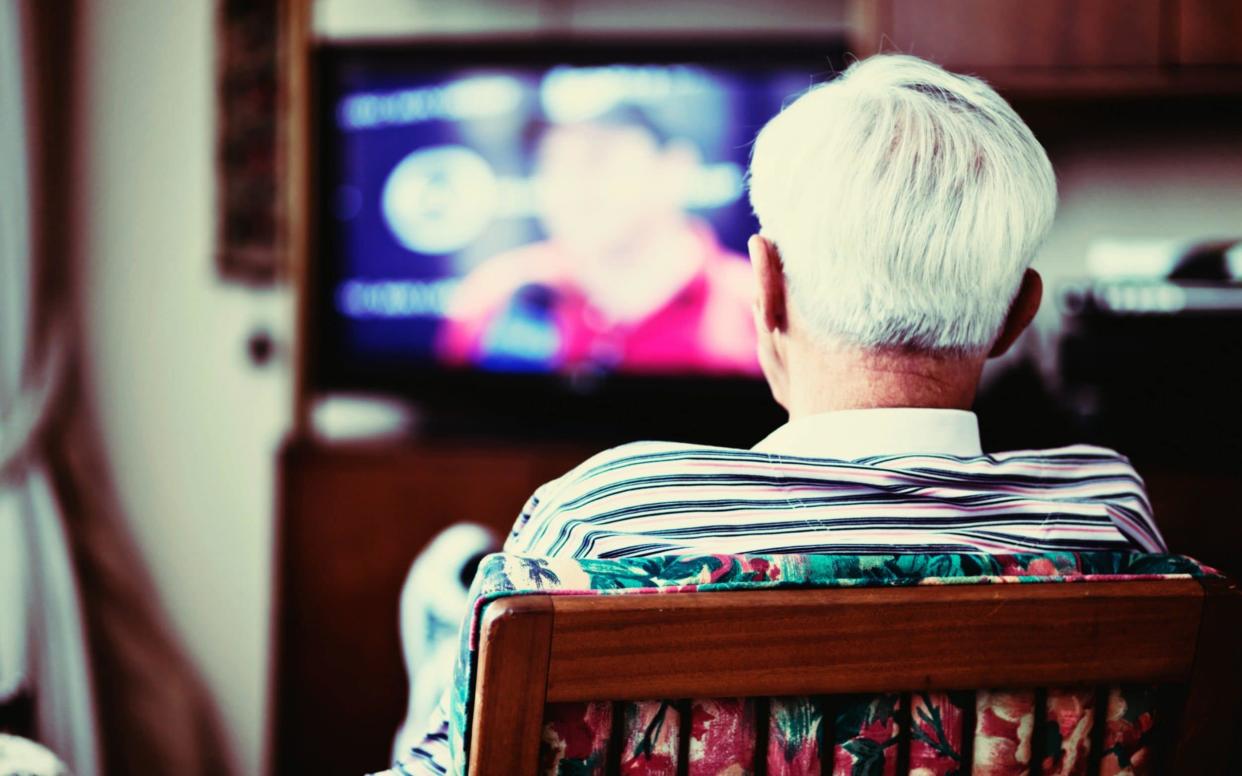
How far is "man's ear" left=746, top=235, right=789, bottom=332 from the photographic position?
888mm

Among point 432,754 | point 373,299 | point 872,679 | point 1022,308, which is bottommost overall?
point 432,754

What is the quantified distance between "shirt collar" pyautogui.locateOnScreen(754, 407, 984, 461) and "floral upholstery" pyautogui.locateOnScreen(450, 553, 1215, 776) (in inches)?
6.6

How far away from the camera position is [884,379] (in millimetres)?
877

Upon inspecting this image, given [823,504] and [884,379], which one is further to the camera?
[884,379]

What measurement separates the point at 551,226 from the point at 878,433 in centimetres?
145

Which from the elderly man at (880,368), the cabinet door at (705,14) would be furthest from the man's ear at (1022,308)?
the cabinet door at (705,14)

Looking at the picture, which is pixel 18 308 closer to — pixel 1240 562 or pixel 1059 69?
pixel 1059 69

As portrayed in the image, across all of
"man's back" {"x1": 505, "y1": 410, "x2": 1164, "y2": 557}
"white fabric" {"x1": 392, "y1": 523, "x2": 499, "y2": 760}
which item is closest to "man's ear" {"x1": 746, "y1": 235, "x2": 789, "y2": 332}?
"man's back" {"x1": 505, "y1": 410, "x2": 1164, "y2": 557}

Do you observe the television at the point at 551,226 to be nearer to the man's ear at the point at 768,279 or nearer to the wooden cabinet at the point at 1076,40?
the wooden cabinet at the point at 1076,40

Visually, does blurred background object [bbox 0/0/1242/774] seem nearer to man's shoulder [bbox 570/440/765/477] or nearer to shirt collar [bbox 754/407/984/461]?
shirt collar [bbox 754/407/984/461]

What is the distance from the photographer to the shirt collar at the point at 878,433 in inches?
34.0

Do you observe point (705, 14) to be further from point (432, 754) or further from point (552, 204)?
point (432, 754)

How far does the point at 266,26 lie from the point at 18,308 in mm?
881

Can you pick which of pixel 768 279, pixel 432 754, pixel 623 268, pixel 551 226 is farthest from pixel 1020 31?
pixel 432 754
